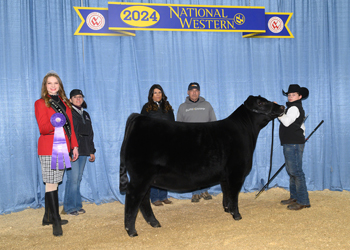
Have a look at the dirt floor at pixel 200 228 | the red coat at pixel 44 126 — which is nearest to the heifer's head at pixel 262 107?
the dirt floor at pixel 200 228

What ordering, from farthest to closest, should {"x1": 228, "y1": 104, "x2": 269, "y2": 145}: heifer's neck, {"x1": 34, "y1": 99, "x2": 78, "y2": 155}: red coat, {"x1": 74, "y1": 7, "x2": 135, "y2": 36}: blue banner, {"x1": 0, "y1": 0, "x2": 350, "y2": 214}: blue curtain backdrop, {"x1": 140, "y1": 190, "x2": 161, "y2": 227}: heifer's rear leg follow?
{"x1": 74, "y1": 7, "x2": 135, "y2": 36}: blue banner
{"x1": 0, "y1": 0, "x2": 350, "y2": 214}: blue curtain backdrop
{"x1": 228, "y1": 104, "x2": 269, "y2": 145}: heifer's neck
{"x1": 140, "y1": 190, "x2": 161, "y2": 227}: heifer's rear leg
{"x1": 34, "y1": 99, "x2": 78, "y2": 155}: red coat

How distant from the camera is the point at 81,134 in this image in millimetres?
4043

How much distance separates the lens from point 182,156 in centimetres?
302

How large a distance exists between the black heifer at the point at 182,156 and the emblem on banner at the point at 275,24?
2083 millimetres

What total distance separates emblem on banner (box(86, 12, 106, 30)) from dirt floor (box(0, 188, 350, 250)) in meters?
2.86

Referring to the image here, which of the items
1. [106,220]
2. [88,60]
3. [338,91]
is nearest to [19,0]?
[88,60]

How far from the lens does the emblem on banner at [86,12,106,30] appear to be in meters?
4.44

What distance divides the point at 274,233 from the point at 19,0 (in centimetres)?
476

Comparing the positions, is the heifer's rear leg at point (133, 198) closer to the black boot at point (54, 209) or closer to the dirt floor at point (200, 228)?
the dirt floor at point (200, 228)

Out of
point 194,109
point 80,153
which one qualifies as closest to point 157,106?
point 194,109

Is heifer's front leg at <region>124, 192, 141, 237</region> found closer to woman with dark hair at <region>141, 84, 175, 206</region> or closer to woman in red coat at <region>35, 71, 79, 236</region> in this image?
woman in red coat at <region>35, 71, 79, 236</region>

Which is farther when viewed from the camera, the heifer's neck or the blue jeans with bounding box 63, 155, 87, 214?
the blue jeans with bounding box 63, 155, 87, 214

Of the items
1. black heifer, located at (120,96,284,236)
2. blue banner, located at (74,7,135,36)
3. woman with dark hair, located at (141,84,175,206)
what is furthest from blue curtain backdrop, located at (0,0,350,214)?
black heifer, located at (120,96,284,236)

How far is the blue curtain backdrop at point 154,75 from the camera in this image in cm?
429
